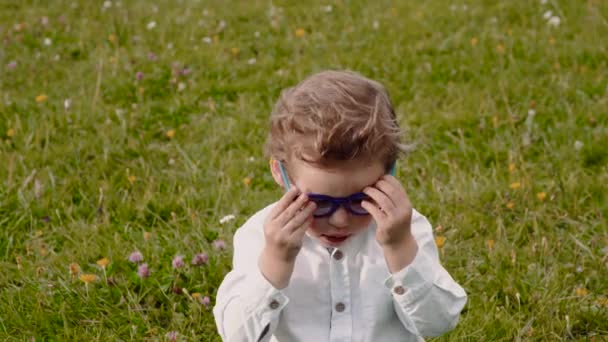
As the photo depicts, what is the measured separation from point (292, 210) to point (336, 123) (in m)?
0.28

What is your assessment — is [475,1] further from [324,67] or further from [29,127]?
[29,127]

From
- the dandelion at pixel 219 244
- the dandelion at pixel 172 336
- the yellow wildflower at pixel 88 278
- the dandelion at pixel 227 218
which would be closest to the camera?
the dandelion at pixel 172 336

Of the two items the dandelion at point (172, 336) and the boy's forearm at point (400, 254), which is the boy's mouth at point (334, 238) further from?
the dandelion at point (172, 336)

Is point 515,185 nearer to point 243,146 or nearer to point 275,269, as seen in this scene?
point 243,146

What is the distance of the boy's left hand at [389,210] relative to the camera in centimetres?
224

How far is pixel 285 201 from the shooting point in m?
2.27

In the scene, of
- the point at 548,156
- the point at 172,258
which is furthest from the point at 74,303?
the point at 548,156

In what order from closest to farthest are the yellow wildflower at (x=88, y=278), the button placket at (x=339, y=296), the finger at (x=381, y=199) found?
the finger at (x=381, y=199)
the button placket at (x=339, y=296)
the yellow wildflower at (x=88, y=278)

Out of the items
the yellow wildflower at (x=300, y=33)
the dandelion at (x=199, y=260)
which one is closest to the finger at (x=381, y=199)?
the dandelion at (x=199, y=260)

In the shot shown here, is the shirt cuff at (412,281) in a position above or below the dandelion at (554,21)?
above

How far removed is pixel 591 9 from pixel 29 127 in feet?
14.8

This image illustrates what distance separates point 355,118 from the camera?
229cm

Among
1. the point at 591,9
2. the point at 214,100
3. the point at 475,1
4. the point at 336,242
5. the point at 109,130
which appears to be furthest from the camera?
the point at 475,1

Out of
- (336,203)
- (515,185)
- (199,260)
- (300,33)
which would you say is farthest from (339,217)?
(300,33)
